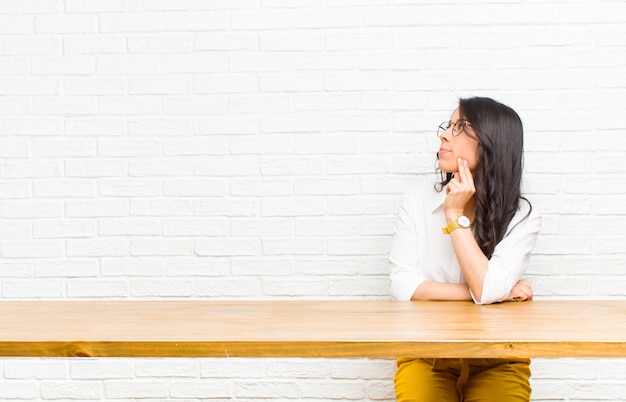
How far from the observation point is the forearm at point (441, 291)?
211cm

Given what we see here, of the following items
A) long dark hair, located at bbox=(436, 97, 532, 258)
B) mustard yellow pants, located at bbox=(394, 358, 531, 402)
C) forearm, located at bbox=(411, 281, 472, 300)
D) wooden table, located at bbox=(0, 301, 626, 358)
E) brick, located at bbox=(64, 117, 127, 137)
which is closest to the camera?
wooden table, located at bbox=(0, 301, 626, 358)

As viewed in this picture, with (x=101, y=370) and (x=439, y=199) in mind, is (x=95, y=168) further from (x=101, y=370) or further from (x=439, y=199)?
(x=439, y=199)

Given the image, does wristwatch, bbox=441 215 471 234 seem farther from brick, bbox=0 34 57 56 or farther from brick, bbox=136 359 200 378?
brick, bbox=0 34 57 56

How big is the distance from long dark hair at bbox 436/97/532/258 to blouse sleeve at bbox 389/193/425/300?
195mm

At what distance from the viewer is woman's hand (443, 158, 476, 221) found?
7.13ft

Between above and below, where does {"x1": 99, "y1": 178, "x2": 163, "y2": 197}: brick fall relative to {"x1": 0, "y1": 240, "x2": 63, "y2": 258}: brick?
above

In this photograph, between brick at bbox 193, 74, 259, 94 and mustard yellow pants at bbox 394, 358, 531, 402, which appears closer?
mustard yellow pants at bbox 394, 358, 531, 402

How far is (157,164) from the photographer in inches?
108

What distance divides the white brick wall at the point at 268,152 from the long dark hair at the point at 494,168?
0.40m

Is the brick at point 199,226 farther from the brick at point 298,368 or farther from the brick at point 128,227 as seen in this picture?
the brick at point 298,368

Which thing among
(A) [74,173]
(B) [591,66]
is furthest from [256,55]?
(B) [591,66]

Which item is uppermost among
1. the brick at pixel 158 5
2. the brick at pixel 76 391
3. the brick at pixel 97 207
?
the brick at pixel 158 5

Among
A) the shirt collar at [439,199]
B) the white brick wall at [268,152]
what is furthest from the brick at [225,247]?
the shirt collar at [439,199]

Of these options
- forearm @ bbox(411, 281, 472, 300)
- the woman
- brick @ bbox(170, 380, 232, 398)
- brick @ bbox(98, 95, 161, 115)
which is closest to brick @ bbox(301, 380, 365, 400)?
brick @ bbox(170, 380, 232, 398)
